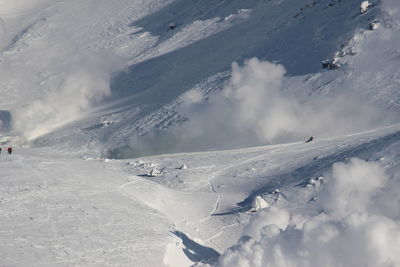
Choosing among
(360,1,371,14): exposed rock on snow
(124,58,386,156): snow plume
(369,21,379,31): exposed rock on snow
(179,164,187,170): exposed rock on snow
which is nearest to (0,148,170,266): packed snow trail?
(179,164,187,170): exposed rock on snow

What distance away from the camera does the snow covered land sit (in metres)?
33.7

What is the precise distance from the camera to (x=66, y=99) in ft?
243

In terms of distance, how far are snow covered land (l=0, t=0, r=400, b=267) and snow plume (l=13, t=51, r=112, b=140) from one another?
0.23m

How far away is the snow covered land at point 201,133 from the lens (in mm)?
33688

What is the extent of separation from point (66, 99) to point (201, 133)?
20902mm

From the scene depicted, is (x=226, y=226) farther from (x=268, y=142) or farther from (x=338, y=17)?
(x=338, y=17)

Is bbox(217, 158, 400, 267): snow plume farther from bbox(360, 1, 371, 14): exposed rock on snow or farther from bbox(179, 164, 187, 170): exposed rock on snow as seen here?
bbox(360, 1, 371, 14): exposed rock on snow

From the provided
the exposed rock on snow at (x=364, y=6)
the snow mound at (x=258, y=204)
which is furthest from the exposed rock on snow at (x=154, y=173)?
the exposed rock on snow at (x=364, y=6)

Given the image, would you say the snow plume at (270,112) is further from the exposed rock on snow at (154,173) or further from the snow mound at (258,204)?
the snow mound at (258,204)

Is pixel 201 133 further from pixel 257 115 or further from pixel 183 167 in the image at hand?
pixel 183 167

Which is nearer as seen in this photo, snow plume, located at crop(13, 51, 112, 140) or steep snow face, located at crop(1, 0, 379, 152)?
steep snow face, located at crop(1, 0, 379, 152)

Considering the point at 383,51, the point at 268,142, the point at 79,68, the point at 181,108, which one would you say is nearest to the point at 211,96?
the point at 181,108

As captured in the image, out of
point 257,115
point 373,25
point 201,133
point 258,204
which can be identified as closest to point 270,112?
point 257,115

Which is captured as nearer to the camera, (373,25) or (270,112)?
(270,112)
